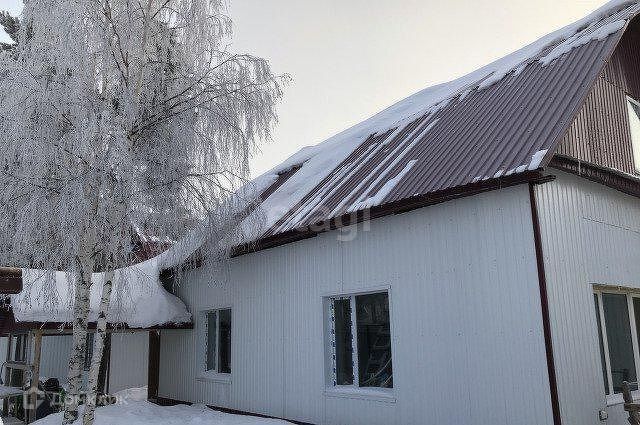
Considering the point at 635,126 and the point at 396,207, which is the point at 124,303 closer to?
the point at 396,207

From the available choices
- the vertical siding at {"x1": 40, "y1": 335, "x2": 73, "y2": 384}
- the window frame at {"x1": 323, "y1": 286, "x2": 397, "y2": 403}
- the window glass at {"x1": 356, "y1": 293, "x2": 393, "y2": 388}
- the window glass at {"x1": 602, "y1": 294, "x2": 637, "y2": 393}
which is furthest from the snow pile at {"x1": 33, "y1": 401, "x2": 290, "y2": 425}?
the vertical siding at {"x1": 40, "y1": 335, "x2": 73, "y2": 384}

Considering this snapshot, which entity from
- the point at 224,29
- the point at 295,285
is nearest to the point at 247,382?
Answer: the point at 295,285

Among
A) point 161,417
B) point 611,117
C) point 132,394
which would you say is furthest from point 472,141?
point 132,394

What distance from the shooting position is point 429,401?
23.4 feet

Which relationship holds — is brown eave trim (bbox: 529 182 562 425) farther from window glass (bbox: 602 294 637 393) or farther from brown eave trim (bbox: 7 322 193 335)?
brown eave trim (bbox: 7 322 193 335)

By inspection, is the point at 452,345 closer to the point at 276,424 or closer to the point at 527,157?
the point at 527,157

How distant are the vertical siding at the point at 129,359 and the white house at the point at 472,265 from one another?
20.0ft

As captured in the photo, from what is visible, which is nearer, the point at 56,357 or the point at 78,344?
the point at 78,344

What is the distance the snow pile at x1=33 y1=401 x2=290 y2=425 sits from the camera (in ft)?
31.5

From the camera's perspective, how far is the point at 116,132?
827 cm

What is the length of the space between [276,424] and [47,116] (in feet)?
20.6

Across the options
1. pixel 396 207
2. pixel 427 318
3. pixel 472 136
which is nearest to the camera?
pixel 427 318

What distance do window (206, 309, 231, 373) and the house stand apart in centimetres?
53

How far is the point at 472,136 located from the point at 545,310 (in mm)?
3006
